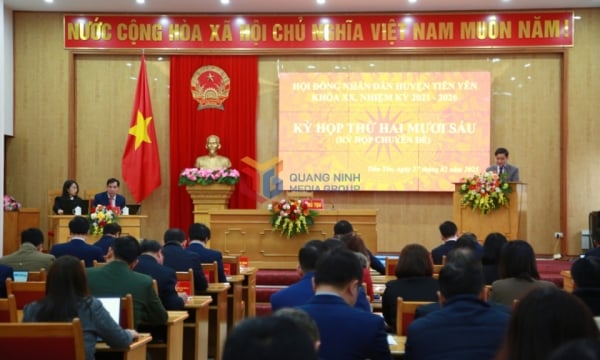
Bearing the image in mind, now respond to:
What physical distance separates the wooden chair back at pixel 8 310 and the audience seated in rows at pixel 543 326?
11.3 ft

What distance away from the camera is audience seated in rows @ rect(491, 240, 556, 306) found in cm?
453

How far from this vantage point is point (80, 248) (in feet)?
24.6

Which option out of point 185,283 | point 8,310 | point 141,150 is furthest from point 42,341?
point 141,150

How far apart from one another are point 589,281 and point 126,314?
2419 millimetres

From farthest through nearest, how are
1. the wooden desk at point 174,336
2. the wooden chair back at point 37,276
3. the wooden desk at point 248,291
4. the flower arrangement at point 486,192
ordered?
1. the flower arrangement at point 486,192
2. the wooden desk at point 248,291
3. the wooden chair back at point 37,276
4. the wooden desk at point 174,336

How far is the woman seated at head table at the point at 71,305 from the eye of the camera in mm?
3904

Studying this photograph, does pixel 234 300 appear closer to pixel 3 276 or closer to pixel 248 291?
pixel 248 291

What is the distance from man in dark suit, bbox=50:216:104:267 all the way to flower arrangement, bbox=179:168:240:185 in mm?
5354

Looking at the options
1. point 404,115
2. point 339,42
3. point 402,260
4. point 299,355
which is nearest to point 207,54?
point 339,42

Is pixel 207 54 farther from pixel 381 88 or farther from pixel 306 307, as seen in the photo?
pixel 306 307

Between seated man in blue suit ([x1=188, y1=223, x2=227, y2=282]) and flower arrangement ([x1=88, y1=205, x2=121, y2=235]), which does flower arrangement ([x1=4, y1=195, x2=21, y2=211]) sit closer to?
flower arrangement ([x1=88, y1=205, x2=121, y2=235])

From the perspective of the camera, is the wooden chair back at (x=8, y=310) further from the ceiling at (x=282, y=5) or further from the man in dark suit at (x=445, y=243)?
the ceiling at (x=282, y=5)

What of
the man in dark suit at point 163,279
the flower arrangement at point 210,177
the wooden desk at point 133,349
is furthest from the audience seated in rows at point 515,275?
the flower arrangement at point 210,177

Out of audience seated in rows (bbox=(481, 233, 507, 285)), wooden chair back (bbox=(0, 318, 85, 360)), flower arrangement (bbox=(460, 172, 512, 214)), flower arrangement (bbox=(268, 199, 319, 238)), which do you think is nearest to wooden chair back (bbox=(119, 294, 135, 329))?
wooden chair back (bbox=(0, 318, 85, 360))
